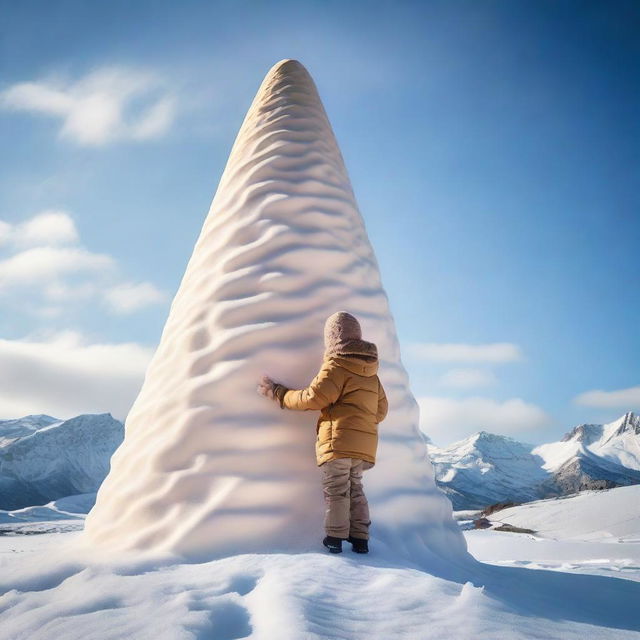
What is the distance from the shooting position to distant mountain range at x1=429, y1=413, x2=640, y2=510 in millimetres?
152500

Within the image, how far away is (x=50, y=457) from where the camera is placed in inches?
Answer: 5281

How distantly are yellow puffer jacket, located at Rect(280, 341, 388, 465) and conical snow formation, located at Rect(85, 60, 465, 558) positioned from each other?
0.35m

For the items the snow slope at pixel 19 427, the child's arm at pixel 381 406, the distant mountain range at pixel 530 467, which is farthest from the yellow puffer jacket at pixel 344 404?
the snow slope at pixel 19 427

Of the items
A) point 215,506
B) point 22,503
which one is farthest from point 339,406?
point 22,503

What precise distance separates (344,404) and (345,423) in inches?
4.4

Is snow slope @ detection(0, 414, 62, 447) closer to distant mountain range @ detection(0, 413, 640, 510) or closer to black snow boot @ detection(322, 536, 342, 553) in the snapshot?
distant mountain range @ detection(0, 413, 640, 510)

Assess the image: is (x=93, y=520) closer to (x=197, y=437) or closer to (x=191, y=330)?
(x=197, y=437)

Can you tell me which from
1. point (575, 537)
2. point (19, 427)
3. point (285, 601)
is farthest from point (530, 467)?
point (285, 601)

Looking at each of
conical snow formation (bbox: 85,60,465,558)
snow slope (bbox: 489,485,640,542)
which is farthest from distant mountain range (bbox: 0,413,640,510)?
conical snow formation (bbox: 85,60,465,558)

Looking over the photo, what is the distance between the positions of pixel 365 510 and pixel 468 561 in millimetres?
1156

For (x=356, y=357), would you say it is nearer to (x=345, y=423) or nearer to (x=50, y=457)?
(x=345, y=423)

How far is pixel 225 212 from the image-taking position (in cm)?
429

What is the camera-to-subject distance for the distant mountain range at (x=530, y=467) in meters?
152

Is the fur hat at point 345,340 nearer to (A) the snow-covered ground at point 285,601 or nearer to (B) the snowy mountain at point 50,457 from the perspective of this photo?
(A) the snow-covered ground at point 285,601
